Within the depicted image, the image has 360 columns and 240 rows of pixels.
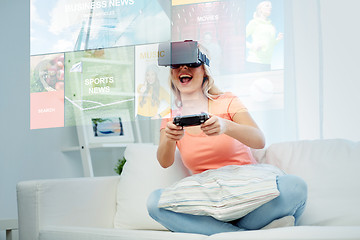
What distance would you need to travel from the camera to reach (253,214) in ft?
3.35

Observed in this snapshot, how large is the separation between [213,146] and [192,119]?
16 cm

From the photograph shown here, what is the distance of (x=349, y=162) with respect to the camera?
122cm

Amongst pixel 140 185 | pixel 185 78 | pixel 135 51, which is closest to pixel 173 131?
pixel 185 78

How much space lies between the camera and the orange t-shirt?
3.98 feet

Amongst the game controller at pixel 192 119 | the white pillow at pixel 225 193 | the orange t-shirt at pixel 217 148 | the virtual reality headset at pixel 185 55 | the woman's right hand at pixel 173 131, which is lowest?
the white pillow at pixel 225 193

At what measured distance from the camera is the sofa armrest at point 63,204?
1.25 metres

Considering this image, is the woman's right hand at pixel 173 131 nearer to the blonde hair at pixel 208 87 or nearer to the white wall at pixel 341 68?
the blonde hair at pixel 208 87

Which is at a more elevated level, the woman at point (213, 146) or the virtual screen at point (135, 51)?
the virtual screen at point (135, 51)

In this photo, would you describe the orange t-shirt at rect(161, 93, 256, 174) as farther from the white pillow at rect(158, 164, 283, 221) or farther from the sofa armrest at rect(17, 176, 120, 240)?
the sofa armrest at rect(17, 176, 120, 240)

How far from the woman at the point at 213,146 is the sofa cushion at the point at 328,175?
0.15 meters

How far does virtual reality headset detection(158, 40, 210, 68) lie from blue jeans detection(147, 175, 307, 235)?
1.46ft

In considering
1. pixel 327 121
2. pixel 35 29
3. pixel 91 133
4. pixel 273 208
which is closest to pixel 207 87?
pixel 273 208

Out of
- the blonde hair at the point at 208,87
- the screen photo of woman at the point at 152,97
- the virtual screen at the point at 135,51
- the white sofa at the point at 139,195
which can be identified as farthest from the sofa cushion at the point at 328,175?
the screen photo of woman at the point at 152,97

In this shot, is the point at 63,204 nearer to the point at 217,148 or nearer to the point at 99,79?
the point at 217,148
